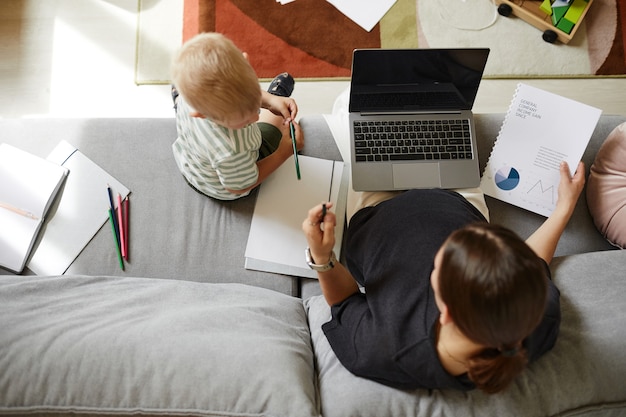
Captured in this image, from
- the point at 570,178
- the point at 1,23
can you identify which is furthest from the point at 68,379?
the point at 1,23

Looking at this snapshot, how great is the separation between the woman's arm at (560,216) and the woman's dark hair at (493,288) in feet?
1.80

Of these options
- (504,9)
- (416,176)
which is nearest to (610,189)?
(416,176)

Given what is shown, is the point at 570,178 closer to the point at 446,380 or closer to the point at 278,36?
the point at 446,380

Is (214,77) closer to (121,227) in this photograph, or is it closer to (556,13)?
(121,227)

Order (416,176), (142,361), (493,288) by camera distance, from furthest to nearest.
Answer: (416,176), (142,361), (493,288)

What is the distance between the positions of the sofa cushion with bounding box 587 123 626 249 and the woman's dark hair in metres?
0.72

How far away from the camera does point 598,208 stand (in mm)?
1400

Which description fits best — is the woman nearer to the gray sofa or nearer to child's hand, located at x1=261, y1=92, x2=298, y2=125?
the gray sofa

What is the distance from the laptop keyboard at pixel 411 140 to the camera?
145 cm

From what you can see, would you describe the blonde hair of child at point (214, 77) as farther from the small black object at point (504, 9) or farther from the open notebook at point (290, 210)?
the small black object at point (504, 9)

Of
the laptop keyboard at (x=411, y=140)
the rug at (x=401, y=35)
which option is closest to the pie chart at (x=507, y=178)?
the laptop keyboard at (x=411, y=140)

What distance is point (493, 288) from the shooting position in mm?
764

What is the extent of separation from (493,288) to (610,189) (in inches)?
32.9

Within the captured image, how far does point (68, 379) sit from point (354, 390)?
0.58 meters
